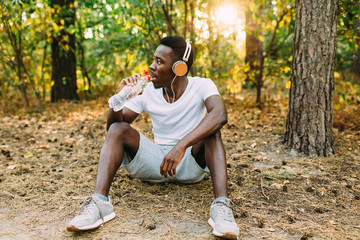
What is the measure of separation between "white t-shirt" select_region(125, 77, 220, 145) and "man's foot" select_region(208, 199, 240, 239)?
2.59 ft

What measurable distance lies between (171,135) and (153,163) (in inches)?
12.0

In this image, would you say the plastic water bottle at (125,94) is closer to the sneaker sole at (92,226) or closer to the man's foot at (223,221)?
the sneaker sole at (92,226)

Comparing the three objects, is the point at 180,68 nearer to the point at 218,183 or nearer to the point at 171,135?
the point at 171,135

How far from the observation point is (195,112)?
2.83 m

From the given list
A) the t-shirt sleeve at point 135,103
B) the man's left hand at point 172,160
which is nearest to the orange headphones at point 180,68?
the t-shirt sleeve at point 135,103

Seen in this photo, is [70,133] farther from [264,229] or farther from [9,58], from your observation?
[264,229]

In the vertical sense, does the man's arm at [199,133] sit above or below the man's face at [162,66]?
below

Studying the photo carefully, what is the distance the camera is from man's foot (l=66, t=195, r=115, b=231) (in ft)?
6.88

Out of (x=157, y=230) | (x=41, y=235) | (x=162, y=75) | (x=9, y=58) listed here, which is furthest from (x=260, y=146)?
(x=9, y=58)

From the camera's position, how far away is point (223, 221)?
2.11 m

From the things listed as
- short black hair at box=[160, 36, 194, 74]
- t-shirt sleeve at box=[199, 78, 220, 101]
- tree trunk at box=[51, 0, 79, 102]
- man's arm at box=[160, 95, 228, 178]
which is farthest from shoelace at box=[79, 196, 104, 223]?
tree trunk at box=[51, 0, 79, 102]

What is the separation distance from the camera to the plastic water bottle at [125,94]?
2.65 metres

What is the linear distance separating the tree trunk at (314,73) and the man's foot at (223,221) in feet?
5.95

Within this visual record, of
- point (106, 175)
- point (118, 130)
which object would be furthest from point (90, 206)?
point (118, 130)
